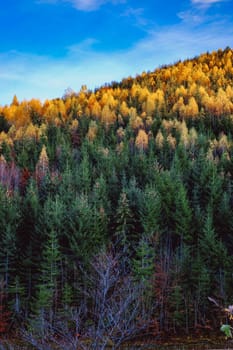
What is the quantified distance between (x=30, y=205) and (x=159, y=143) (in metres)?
43.4

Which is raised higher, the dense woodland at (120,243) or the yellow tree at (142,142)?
the yellow tree at (142,142)

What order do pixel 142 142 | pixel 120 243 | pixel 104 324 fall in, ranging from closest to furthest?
pixel 104 324
pixel 120 243
pixel 142 142

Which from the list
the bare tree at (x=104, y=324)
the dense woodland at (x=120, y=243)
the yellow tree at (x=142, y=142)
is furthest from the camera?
the yellow tree at (x=142, y=142)

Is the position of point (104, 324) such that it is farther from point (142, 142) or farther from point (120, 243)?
point (142, 142)

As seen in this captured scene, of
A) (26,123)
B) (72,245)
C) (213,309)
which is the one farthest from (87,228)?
(26,123)

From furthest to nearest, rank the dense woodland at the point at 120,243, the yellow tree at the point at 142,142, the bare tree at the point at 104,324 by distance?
the yellow tree at the point at 142,142 → the dense woodland at the point at 120,243 → the bare tree at the point at 104,324

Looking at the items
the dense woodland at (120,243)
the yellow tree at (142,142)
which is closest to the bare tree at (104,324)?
the dense woodland at (120,243)

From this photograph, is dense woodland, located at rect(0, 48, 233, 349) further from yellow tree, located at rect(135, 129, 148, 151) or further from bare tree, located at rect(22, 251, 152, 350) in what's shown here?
yellow tree, located at rect(135, 129, 148, 151)

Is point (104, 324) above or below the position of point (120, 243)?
below

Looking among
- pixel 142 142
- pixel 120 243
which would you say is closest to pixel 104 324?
pixel 120 243

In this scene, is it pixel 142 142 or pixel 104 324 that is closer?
pixel 104 324

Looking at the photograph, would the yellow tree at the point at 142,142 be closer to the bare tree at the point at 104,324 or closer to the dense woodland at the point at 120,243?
the dense woodland at the point at 120,243

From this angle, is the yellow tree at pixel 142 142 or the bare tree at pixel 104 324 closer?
the bare tree at pixel 104 324

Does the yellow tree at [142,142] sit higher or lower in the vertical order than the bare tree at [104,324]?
higher
